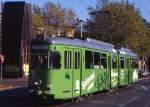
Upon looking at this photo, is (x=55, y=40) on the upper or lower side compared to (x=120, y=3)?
lower

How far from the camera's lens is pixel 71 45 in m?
25.4

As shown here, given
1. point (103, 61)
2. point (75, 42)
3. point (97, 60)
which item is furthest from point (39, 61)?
point (103, 61)

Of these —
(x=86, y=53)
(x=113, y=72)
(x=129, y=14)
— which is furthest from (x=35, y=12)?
(x=86, y=53)

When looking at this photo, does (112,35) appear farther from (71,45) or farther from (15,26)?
(71,45)

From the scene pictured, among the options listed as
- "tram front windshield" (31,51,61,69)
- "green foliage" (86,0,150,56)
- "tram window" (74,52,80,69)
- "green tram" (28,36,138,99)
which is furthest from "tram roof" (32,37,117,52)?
"green foliage" (86,0,150,56)

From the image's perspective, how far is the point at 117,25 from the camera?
247 feet

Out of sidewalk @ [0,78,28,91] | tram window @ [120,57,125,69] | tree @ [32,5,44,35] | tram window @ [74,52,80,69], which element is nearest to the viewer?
tram window @ [74,52,80,69]

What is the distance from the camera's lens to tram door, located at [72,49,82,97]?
25875mm

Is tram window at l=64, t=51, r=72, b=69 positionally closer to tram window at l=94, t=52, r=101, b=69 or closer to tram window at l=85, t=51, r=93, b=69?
tram window at l=85, t=51, r=93, b=69

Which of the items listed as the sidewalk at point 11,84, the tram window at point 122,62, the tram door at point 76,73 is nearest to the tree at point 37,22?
the sidewalk at point 11,84

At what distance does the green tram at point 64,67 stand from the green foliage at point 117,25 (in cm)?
4194

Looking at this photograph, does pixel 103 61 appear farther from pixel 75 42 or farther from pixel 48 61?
pixel 48 61

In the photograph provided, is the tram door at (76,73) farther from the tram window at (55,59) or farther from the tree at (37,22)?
the tree at (37,22)

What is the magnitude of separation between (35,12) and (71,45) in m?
89.8
